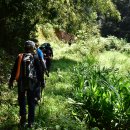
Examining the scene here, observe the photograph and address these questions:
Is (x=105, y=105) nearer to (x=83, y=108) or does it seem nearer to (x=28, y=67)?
(x=83, y=108)

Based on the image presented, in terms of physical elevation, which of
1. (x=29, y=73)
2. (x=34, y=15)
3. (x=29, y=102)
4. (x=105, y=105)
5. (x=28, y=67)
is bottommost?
(x=105, y=105)

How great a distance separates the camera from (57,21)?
2183 centimetres

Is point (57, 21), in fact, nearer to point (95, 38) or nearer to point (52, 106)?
point (95, 38)

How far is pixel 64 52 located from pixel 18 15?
9.35 meters

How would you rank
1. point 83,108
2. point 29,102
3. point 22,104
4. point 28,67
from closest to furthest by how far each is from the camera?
point 28,67
point 29,102
point 22,104
point 83,108

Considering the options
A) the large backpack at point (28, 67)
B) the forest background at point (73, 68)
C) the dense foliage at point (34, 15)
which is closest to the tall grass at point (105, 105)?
the forest background at point (73, 68)

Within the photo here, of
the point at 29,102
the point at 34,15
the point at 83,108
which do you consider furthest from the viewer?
the point at 34,15

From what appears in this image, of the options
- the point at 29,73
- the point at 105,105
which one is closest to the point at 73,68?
the point at 105,105

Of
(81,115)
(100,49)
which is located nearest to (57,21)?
(100,49)

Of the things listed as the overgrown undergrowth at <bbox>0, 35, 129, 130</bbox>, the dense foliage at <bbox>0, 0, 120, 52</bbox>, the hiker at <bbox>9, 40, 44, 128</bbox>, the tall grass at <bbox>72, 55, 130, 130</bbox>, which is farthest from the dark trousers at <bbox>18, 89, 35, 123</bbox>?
the dense foliage at <bbox>0, 0, 120, 52</bbox>

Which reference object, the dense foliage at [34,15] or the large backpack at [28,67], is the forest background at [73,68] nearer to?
the dense foliage at [34,15]

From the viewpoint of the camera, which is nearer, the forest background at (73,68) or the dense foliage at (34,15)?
the forest background at (73,68)

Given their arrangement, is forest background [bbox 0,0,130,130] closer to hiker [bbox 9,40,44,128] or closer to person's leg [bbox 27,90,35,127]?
person's leg [bbox 27,90,35,127]

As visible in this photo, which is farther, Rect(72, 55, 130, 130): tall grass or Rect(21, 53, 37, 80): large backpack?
Rect(72, 55, 130, 130): tall grass
